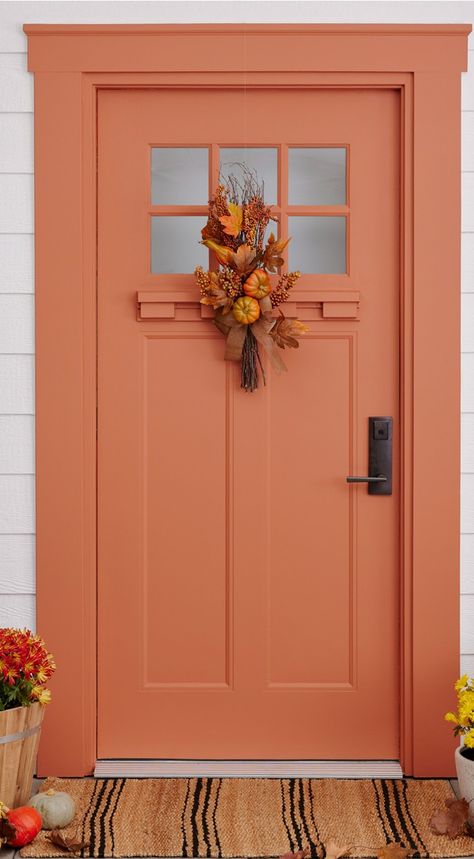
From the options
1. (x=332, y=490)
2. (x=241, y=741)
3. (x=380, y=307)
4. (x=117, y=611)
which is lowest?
(x=241, y=741)

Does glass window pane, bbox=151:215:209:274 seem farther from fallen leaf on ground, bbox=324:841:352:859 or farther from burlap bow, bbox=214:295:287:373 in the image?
fallen leaf on ground, bbox=324:841:352:859

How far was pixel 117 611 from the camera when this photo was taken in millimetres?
2660

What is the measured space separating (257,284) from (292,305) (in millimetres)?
182

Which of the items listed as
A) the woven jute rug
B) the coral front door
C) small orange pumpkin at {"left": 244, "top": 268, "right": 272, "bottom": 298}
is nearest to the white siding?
the coral front door

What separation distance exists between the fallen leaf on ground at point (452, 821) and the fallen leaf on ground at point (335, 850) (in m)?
0.27

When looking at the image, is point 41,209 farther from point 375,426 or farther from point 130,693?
point 130,693

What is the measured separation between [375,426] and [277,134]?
0.97 m

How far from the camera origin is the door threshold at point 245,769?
8.46ft

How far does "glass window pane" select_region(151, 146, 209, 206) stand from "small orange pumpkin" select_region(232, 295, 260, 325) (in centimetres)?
39

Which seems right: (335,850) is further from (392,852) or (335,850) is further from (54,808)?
(54,808)

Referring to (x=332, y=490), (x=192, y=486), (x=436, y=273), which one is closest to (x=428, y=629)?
(x=332, y=490)

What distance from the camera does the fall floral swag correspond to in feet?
8.12

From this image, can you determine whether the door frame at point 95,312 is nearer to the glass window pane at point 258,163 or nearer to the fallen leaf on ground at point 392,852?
the glass window pane at point 258,163

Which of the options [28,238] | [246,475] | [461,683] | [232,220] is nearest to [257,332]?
[232,220]
